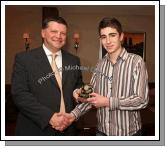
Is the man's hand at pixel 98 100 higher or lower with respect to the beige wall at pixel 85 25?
lower

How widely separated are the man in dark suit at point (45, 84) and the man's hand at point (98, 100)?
8 cm

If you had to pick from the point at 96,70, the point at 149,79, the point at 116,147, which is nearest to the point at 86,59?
the point at 96,70

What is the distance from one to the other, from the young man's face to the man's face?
6.7 inches

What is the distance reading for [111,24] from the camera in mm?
938

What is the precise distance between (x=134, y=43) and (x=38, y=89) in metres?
0.47

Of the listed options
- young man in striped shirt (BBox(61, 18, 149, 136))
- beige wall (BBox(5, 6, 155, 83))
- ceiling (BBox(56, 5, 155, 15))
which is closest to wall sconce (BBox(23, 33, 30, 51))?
beige wall (BBox(5, 6, 155, 83))

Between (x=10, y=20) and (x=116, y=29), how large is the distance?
0.48 meters

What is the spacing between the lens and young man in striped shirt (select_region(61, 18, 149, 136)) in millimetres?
923

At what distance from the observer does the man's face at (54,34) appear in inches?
36.9

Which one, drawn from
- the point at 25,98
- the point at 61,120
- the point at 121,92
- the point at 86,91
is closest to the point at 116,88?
the point at 121,92

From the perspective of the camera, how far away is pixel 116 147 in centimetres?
95

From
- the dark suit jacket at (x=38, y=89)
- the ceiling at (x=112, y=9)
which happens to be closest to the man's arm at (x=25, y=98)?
the dark suit jacket at (x=38, y=89)

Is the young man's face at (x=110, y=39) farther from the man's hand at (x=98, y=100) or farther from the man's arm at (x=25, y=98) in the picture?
the man's arm at (x=25, y=98)

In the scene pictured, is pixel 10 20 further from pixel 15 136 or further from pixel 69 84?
pixel 15 136
